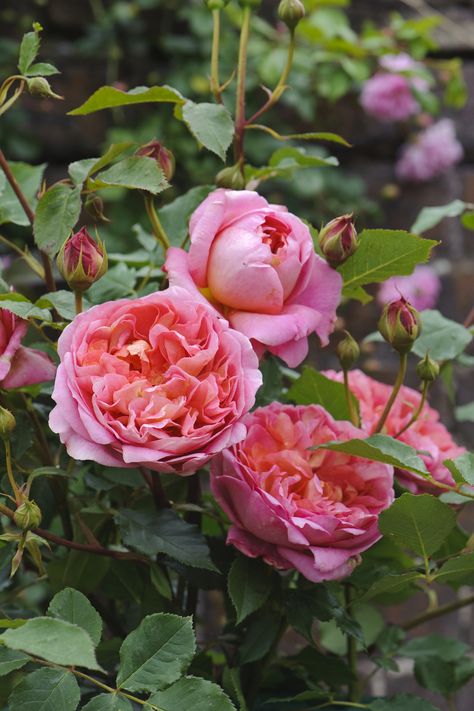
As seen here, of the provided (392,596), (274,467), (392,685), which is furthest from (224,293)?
(392,685)

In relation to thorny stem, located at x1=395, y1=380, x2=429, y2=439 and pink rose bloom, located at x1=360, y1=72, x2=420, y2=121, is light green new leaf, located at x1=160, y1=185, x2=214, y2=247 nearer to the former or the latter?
thorny stem, located at x1=395, y1=380, x2=429, y2=439

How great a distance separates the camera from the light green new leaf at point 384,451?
386mm

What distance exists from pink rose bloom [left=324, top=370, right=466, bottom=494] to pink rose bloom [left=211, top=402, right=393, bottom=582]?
47 millimetres

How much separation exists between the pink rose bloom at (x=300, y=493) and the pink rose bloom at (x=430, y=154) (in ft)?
3.29

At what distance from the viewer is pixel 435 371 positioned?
46 cm

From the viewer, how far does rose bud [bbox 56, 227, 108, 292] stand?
40cm

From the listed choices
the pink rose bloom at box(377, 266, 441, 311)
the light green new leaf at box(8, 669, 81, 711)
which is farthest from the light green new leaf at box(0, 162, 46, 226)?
the pink rose bloom at box(377, 266, 441, 311)

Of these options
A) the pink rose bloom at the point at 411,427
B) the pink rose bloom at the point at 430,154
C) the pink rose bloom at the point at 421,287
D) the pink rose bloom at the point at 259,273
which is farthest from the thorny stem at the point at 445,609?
the pink rose bloom at the point at 430,154

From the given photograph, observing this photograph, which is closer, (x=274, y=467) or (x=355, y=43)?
(x=274, y=467)

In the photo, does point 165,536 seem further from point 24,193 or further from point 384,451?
point 24,193

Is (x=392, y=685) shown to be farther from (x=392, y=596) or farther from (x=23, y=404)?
(x=23, y=404)

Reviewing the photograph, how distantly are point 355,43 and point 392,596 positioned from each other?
1039 mm

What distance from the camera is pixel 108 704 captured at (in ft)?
1.21

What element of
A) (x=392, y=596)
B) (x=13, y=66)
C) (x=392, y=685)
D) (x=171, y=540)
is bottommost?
(x=392, y=685)
